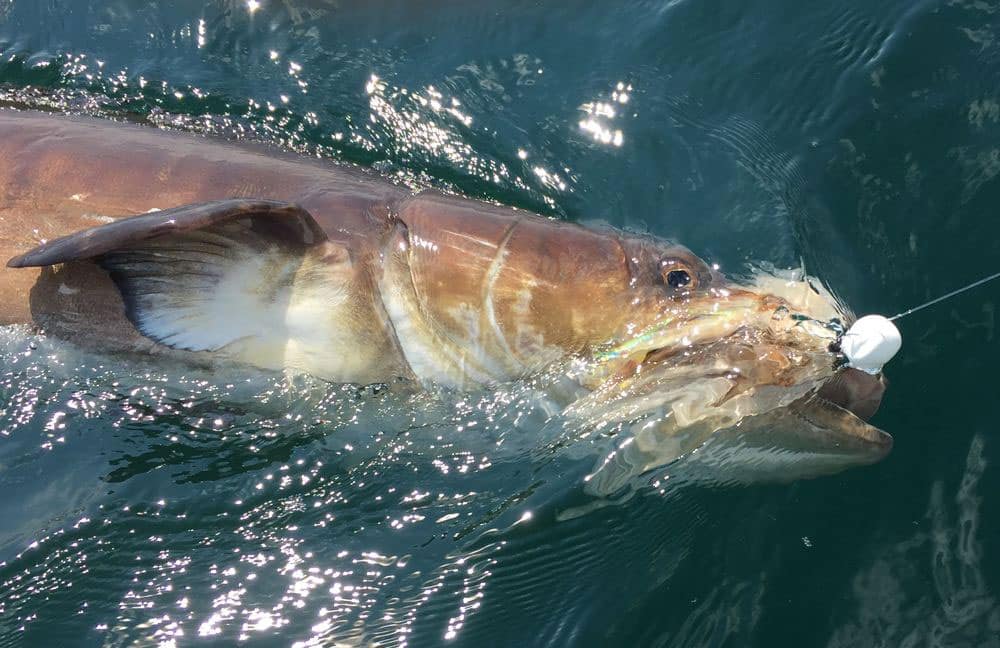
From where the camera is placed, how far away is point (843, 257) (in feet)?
13.5

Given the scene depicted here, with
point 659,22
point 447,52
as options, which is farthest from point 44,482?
point 659,22

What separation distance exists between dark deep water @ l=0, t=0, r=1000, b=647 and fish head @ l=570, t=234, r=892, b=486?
0.20 m

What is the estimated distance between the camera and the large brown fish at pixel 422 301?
3.15 meters

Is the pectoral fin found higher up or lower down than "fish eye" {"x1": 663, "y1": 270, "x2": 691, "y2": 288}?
lower down

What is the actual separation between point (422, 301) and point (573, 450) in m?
0.70

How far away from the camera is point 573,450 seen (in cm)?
340

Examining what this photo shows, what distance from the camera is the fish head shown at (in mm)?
3121

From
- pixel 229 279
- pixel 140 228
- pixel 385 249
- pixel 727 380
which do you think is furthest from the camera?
pixel 385 249

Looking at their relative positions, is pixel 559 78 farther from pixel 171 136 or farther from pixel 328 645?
pixel 328 645

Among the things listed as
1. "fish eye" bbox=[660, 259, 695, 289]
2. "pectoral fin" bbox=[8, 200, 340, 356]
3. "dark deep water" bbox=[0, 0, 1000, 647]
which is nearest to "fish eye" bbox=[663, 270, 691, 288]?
"fish eye" bbox=[660, 259, 695, 289]

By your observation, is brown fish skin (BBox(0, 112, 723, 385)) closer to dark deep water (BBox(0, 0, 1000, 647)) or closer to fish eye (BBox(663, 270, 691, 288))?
fish eye (BBox(663, 270, 691, 288))

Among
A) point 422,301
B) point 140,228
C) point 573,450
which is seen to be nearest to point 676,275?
point 573,450

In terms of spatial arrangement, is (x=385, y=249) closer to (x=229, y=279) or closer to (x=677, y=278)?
(x=229, y=279)

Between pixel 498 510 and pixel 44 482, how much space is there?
1.55 m
